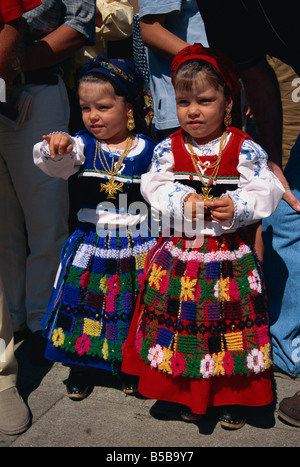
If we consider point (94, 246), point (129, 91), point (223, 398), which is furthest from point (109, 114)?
point (223, 398)

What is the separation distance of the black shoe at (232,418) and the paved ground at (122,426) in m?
0.03

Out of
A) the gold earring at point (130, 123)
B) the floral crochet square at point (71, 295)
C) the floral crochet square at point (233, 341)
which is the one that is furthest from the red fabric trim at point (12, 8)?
the floral crochet square at point (233, 341)

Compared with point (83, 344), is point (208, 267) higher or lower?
higher

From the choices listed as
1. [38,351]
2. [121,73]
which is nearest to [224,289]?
[121,73]

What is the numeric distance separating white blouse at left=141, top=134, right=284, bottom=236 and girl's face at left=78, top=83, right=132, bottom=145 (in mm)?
275

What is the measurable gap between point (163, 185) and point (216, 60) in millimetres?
578

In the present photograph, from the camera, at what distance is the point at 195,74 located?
2.37 meters

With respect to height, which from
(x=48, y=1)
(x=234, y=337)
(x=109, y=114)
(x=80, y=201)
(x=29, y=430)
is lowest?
(x=29, y=430)

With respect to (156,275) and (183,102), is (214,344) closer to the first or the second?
(156,275)

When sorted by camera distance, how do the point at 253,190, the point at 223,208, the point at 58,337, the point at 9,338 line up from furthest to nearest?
the point at 58,337 < the point at 9,338 < the point at 253,190 < the point at 223,208

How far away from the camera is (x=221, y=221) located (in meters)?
2.30

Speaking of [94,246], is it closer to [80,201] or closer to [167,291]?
[80,201]

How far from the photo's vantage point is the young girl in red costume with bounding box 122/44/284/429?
2.37 metres

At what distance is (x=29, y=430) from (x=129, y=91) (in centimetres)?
163
